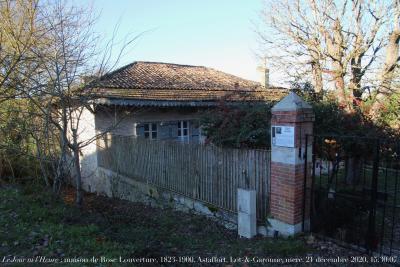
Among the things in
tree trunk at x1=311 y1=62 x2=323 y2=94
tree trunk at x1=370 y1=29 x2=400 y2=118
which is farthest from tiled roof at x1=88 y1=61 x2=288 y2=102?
tree trunk at x1=370 y1=29 x2=400 y2=118

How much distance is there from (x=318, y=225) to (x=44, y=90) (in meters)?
6.79

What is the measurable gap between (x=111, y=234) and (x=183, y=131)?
24.2ft

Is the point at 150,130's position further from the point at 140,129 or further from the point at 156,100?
the point at 156,100

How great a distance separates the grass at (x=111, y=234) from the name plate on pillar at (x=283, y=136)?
166 cm

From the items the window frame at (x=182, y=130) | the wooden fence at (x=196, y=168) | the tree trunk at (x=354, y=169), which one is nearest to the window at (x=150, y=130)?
the window frame at (x=182, y=130)

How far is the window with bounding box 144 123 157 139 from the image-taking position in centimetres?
1167

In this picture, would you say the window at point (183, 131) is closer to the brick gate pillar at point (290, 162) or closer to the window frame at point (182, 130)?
the window frame at point (182, 130)

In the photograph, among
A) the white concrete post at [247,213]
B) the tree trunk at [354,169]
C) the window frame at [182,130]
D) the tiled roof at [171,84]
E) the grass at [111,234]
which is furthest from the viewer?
the window frame at [182,130]

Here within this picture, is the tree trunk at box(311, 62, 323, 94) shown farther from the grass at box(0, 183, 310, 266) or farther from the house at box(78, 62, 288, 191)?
the grass at box(0, 183, 310, 266)

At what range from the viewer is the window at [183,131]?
12.6 meters

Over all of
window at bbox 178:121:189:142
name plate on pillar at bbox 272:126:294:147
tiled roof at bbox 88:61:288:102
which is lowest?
window at bbox 178:121:189:142

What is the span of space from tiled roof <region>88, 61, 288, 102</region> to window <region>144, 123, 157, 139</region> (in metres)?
1.19

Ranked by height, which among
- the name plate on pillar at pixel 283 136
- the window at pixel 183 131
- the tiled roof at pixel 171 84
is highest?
the tiled roof at pixel 171 84

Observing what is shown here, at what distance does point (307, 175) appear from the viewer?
5301 mm
